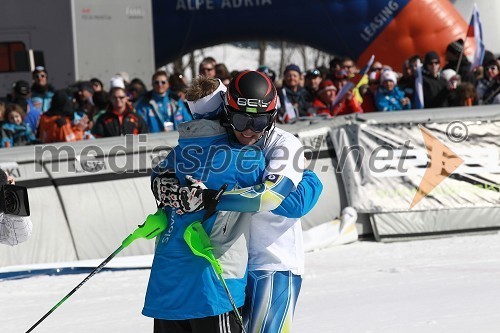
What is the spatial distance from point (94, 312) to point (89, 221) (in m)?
1.82

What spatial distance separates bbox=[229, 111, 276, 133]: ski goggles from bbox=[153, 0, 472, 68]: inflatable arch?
1708 cm

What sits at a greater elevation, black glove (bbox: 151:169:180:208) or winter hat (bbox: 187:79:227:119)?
winter hat (bbox: 187:79:227:119)

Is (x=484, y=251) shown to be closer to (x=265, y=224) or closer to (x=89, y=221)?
(x=89, y=221)

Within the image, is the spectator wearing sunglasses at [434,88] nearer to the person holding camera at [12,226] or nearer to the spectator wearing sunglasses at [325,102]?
the spectator wearing sunglasses at [325,102]

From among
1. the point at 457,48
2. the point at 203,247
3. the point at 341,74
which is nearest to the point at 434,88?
the point at 341,74

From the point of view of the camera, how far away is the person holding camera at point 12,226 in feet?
13.6

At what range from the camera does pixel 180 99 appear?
11344 millimetres

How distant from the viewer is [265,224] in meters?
4.34

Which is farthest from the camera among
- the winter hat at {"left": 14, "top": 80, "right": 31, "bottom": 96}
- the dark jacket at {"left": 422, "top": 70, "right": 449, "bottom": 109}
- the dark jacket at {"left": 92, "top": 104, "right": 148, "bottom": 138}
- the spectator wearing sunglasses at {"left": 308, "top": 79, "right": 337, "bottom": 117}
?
the winter hat at {"left": 14, "top": 80, "right": 31, "bottom": 96}

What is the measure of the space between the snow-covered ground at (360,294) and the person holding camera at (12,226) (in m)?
2.32

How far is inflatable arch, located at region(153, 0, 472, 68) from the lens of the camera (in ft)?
68.5

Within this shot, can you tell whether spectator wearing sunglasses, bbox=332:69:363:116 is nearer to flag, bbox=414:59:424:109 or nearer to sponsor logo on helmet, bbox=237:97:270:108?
flag, bbox=414:59:424:109

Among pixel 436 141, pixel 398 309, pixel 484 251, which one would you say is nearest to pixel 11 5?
pixel 436 141

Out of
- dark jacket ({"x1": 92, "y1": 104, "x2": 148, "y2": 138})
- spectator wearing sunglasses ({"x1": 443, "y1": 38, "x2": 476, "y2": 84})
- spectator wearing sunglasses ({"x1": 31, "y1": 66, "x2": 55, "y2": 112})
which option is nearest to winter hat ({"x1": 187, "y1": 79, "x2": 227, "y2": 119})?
dark jacket ({"x1": 92, "y1": 104, "x2": 148, "y2": 138})
